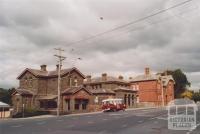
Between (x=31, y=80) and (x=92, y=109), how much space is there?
14.1 meters

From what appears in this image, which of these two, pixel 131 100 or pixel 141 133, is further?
pixel 131 100

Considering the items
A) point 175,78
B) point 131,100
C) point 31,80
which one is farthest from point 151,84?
point 31,80

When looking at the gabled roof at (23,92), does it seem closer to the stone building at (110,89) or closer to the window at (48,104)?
the window at (48,104)

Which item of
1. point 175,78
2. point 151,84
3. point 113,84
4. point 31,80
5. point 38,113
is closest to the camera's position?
point 38,113

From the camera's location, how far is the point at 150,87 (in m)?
85.1

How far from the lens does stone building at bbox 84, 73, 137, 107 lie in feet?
229

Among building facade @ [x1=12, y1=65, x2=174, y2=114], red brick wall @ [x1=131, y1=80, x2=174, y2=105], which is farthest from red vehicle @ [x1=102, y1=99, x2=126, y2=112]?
red brick wall @ [x1=131, y1=80, x2=174, y2=105]

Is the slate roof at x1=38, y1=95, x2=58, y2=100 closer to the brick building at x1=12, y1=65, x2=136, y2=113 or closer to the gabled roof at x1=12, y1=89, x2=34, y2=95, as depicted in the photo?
the brick building at x1=12, y1=65, x2=136, y2=113

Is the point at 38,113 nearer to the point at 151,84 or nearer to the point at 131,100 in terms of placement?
the point at 131,100

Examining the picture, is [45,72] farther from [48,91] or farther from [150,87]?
[150,87]

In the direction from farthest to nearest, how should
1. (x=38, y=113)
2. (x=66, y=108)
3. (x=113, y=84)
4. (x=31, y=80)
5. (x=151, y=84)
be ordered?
(x=151, y=84), (x=113, y=84), (x=31, y=80), (x=66, y=108), (x=38, y=113)

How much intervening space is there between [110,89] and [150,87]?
16.1 m

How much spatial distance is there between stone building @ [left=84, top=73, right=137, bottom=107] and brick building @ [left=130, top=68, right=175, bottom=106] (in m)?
6.49

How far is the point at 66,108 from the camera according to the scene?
187 feet
